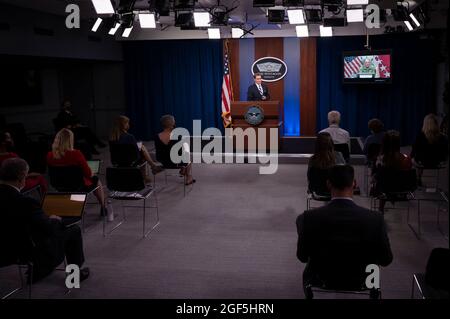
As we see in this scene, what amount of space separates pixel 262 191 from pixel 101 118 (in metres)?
8.30

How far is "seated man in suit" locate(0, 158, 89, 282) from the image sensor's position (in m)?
3.65

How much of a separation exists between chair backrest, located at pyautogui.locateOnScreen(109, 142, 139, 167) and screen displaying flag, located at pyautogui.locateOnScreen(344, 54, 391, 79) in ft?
23.3

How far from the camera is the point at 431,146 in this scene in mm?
7191

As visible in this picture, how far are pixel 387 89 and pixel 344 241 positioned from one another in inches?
419

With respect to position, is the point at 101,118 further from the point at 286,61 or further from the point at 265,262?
the point at 265,262

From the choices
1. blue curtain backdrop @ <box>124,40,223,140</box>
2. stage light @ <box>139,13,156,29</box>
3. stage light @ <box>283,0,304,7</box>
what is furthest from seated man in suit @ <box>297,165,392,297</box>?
blue curtain backdrop @ <box>124,40,223,140</box>

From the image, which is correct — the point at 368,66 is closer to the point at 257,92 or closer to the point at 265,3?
the point at 257,92

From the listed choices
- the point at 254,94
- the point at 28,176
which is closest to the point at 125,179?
the point at 28,176

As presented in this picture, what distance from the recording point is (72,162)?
5.83 metres

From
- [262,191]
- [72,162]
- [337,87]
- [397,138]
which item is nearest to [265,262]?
[397,138]

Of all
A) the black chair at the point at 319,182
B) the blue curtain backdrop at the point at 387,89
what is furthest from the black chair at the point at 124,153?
the blue curtain backdrop at the point at 387,89

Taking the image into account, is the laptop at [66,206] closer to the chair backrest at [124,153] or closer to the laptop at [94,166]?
the laptop at [94,166]

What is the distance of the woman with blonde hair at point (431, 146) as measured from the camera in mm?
7180

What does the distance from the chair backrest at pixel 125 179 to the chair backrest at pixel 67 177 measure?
34 centimetres
